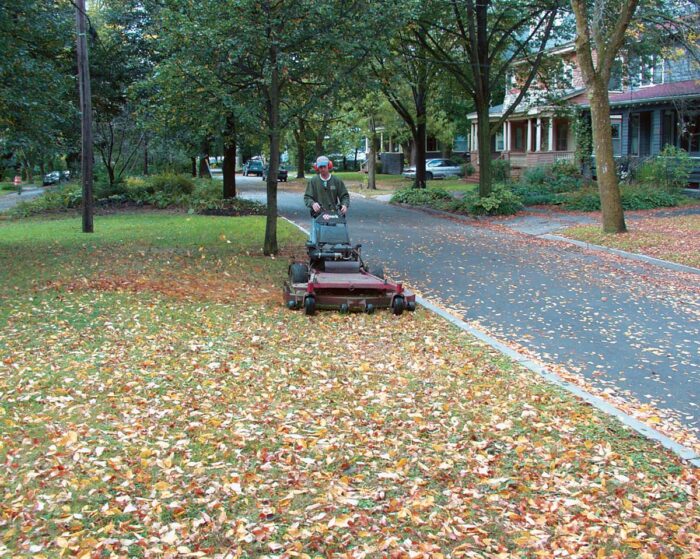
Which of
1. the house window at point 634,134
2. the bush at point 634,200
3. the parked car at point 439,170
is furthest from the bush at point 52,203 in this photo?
the parked car at point 439,170

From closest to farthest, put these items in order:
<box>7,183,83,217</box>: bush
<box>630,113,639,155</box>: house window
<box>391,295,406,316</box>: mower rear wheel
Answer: <box>391,295,406,316</box>: mower rear wheel
<box>7,183,83,217</box>: bush
<box>630,113,639,155</box>: house window

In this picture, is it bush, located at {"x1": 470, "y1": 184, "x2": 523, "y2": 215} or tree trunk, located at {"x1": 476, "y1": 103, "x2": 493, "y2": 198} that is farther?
tree trunk, located at {"x1": 476, "y1": 103, "x2": 493, "y2": 198}

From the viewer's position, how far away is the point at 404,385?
260 inches

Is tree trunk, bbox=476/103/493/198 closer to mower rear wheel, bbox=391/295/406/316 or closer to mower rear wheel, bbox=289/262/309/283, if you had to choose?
mower rear wheel, bbox=289/262/309/283

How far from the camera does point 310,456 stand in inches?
197

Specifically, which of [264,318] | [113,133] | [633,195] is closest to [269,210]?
[264,318]

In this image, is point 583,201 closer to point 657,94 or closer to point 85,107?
point 657,94

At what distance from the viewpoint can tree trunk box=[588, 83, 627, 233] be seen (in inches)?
682

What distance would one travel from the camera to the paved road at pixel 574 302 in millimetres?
7142

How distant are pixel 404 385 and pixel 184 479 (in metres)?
2.48

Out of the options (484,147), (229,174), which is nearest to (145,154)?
(229,174)

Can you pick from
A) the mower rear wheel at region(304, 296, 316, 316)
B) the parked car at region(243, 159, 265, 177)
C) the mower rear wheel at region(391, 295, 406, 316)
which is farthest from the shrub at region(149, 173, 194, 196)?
the parked car at region(243, 159, 265, 177)

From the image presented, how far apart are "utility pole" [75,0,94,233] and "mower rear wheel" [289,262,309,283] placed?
11.1 m

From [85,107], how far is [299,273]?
11464 millimetres
